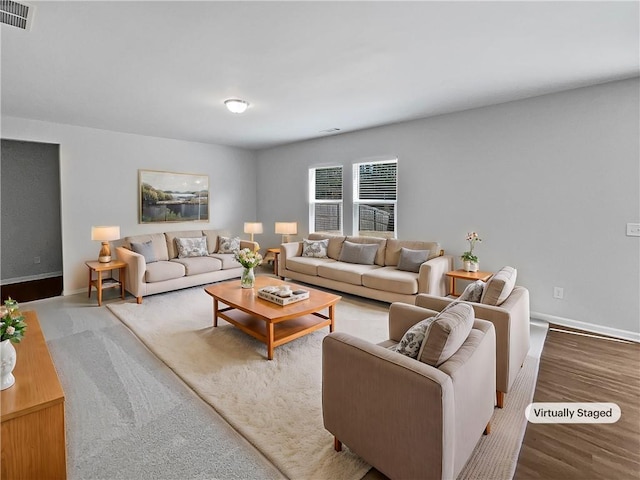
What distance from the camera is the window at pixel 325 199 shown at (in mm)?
6043

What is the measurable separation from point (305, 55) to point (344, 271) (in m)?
2.87

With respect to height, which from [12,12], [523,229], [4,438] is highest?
[12,12]

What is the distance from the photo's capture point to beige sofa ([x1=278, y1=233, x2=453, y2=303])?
409 centimetres

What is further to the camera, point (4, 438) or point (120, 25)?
point (120, 25)

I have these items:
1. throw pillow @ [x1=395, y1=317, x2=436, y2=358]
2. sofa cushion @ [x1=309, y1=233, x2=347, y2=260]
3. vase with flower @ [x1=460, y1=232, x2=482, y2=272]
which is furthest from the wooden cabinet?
sofa cushion @ [x1=309, y1=233, x2=347, y2=260]

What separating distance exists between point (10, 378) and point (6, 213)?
5404 millimetres

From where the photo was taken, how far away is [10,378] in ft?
5.62

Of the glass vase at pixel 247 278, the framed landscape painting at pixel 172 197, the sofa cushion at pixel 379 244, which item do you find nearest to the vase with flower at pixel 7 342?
the glass vase at pixel 247 278

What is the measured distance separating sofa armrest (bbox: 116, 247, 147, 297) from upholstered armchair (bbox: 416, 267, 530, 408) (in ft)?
12.1

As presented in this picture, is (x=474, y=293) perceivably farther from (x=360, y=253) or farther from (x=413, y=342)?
(x=360, y=253)

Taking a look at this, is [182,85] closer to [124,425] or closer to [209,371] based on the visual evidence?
[209,371]

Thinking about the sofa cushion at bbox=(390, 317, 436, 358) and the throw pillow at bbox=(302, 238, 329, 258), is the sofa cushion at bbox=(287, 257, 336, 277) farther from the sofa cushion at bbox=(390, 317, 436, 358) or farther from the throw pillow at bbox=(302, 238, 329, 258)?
the sofa cushion at bbox=(390, 317, 436, 358)

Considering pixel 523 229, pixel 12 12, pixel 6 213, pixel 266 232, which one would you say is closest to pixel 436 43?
pixel 523 229

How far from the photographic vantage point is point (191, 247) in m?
5.56
